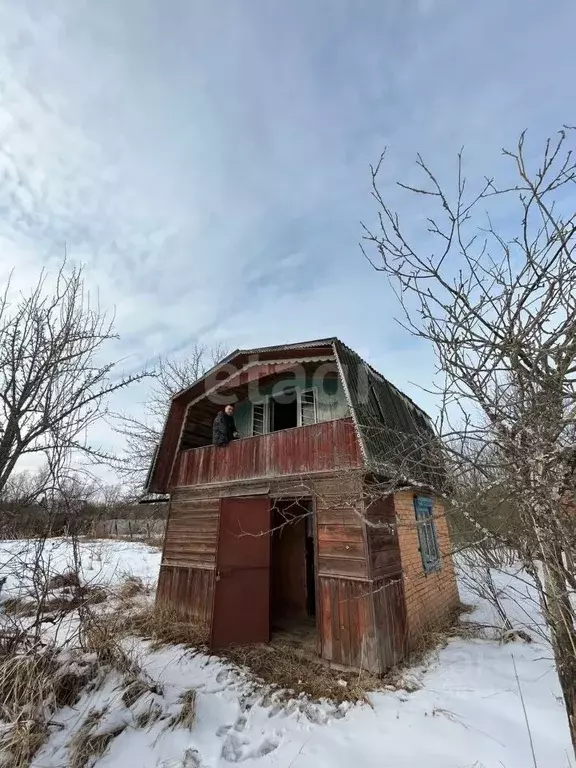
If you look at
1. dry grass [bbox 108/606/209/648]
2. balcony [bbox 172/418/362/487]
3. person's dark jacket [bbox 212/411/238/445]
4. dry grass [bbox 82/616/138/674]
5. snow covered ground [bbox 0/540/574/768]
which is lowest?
snow covered ground [bbox 0/540/574/768]

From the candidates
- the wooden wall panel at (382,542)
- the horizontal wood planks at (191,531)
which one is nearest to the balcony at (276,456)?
the horizontal wood planks at (191,531)

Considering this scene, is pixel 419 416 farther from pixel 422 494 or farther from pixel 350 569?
pixel 350 569

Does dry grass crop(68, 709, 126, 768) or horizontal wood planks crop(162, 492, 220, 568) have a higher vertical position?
horizontal wood planks crop(162, 492, 220, 568)

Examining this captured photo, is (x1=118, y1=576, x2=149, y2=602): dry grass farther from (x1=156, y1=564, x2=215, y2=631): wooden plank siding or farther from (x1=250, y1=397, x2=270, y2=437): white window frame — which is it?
(x1=250, y1=397, x2=270, y2=437): white window frame

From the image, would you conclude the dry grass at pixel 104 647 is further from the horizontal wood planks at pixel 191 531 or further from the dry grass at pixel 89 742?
the horizontal wood planks at pixel 191 531

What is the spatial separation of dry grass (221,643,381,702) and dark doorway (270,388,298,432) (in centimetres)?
466

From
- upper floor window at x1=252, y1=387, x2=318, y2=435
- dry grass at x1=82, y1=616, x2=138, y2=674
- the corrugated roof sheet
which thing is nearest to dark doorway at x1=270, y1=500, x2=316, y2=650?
upper floor window at x1=252, y1=387, x2=318, y2=435

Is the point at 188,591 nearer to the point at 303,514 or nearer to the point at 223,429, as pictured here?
the point at 303,514

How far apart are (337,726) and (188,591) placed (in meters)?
4.86

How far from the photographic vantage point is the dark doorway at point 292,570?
9.73 meters

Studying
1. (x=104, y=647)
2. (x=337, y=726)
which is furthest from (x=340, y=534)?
(x=104, y=647)

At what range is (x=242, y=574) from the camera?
23.8 feet

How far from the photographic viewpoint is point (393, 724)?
172 inches

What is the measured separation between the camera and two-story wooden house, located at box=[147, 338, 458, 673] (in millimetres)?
6180
